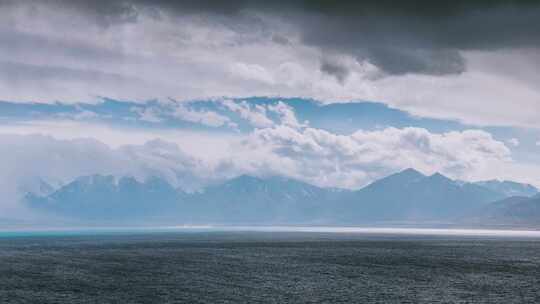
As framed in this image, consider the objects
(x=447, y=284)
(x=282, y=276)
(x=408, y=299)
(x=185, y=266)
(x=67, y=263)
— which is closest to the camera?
(x=408, y=299)

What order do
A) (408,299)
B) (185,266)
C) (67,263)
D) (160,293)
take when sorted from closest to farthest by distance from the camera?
(408,299) → (160,293) → (185,266) → (67,263)

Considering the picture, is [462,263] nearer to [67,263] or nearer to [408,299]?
[408,299]

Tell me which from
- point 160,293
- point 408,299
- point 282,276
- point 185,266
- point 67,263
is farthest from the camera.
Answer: point 67,263

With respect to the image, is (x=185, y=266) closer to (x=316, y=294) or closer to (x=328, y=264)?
(x=328, y=264)

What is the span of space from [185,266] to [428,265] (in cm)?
7128

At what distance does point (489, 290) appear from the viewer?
10619cm

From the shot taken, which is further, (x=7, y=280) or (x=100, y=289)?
(x=7, y=280)

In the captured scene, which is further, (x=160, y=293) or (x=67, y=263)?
(x=67, y=263)

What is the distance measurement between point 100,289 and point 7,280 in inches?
1159

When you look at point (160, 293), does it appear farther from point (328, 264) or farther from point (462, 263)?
point (462, 263)

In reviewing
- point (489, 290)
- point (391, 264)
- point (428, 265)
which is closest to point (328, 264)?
point (391, 264)

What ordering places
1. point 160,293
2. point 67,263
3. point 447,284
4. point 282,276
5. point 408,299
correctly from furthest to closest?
point 67,263, point 282,276, point 447,284, point 160,293, point 408,299

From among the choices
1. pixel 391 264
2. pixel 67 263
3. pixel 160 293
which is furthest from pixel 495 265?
pixel 67 263

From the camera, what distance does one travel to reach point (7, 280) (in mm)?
122500
